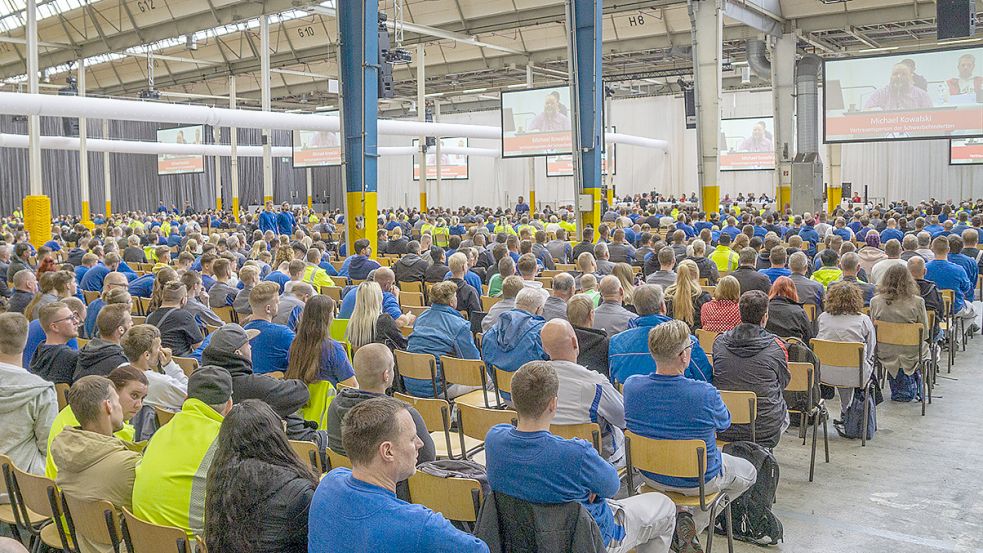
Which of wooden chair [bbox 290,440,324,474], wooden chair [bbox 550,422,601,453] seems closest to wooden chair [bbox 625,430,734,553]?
wooden chair [bbox 550,422,601,453]

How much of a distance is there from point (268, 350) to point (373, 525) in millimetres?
3415

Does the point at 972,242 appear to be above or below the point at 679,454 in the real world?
above

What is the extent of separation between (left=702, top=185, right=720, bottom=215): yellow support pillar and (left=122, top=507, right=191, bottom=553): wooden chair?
1698 cm

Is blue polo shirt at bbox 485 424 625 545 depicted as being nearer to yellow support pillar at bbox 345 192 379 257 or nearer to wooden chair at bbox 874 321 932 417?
wooden chair at bbox 874 321 932 417

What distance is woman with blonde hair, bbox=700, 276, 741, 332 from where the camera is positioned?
21.6ft

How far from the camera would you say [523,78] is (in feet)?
108

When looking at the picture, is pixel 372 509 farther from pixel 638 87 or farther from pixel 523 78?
pixel 638 87

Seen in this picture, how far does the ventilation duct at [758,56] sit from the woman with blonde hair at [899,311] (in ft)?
57.9

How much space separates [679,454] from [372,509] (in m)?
2.05

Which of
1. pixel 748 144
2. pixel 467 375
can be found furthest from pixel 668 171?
pixel 467 375

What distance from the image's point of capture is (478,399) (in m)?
6.45

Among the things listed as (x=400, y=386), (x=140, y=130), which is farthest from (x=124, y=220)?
(x=400, y=386)

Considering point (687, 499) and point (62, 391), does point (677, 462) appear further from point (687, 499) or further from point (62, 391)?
point (62, 391)

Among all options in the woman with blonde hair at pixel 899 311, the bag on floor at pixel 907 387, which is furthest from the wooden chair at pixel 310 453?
the bag on floor at pixel 907 387
